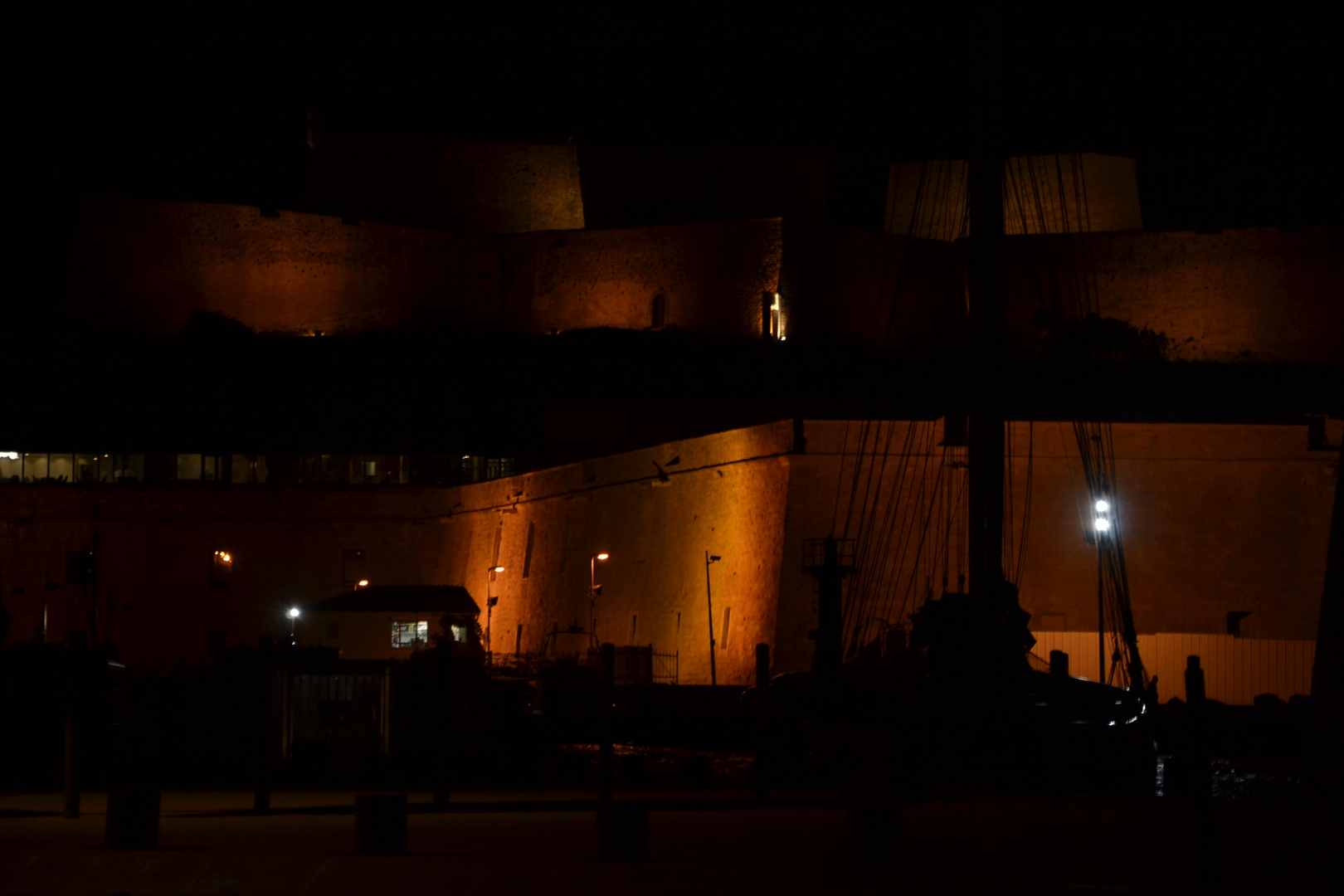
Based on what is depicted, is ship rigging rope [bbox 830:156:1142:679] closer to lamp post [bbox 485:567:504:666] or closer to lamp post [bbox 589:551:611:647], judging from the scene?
lamp post [bbox 589:551:611:647]

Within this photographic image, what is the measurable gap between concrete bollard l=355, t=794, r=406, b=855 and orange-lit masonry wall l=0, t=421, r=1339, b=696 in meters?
14.5

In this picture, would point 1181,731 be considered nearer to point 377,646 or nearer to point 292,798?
point 292,798

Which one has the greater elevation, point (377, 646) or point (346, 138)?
point (346, 138)

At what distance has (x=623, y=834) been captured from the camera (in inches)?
300

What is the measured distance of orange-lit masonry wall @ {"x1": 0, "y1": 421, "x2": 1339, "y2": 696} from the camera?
74.5ft

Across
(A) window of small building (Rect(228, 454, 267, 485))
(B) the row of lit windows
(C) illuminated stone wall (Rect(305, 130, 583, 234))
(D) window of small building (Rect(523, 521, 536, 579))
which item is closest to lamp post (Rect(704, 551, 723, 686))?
(D) window of small building (Rect(523, 521, 536, 579))

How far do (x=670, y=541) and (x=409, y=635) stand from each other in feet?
15.9

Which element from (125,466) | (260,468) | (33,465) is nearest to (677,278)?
(260,468)

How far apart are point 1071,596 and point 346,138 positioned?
2405 cm

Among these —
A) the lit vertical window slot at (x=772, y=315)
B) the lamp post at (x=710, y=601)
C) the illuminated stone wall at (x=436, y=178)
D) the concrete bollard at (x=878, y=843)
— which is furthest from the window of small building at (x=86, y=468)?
the concrete bollard at (x=878, y=843)

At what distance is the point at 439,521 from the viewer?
34250mm

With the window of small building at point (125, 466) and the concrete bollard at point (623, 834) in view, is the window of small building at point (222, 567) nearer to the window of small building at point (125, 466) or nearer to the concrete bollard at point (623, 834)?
the window of small building at point (125, 466)

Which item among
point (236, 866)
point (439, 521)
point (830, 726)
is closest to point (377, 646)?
point (439, 521)

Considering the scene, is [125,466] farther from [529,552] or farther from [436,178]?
[529,552]
